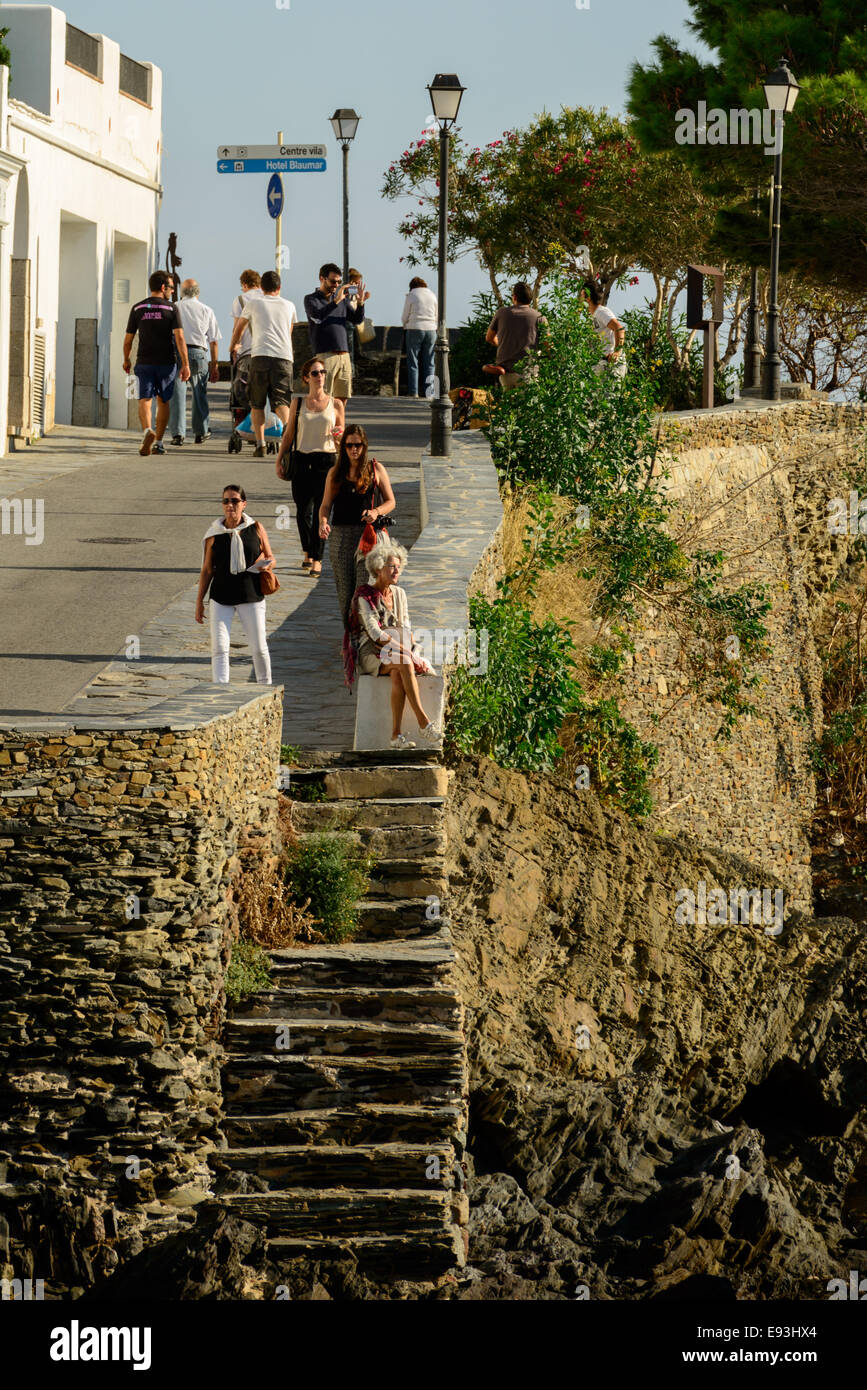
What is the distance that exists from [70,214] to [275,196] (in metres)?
2.93

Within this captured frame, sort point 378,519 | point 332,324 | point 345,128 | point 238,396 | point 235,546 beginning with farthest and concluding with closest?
point 345,128 < point 238,396 < point 332,324 < point 378,519 < point 235,546

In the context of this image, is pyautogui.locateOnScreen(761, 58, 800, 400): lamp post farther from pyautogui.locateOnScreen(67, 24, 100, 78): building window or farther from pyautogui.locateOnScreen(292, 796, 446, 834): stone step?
pyautogui.locateOnScreen(292, 796, 446, 834): stone step

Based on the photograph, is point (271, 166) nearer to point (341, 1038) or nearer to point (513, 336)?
point (513, 336)

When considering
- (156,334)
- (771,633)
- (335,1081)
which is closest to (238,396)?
(156,334)

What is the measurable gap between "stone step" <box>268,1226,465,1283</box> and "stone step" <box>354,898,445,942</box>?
1.75 m

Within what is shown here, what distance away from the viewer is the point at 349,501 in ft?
41.8

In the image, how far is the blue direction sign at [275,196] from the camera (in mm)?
24953


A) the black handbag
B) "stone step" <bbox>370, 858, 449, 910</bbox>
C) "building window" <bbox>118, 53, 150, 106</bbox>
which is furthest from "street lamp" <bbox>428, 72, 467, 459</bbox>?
"building window" <bbox>118, 53, 150, 106</bbox>

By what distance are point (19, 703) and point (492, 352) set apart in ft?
56.3

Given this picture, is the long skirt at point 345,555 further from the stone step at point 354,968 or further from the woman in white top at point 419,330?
the woman in white top at point 419,330

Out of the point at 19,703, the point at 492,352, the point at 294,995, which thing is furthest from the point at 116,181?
the point at 294,995

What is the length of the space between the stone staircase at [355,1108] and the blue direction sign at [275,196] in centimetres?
1633

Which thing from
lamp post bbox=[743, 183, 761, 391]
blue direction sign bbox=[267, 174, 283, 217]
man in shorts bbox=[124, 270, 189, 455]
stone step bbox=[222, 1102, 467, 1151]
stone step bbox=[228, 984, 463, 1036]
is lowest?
stone step bbox=[222, 1102, 467, 1151]

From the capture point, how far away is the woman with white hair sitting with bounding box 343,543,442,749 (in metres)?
11.3
